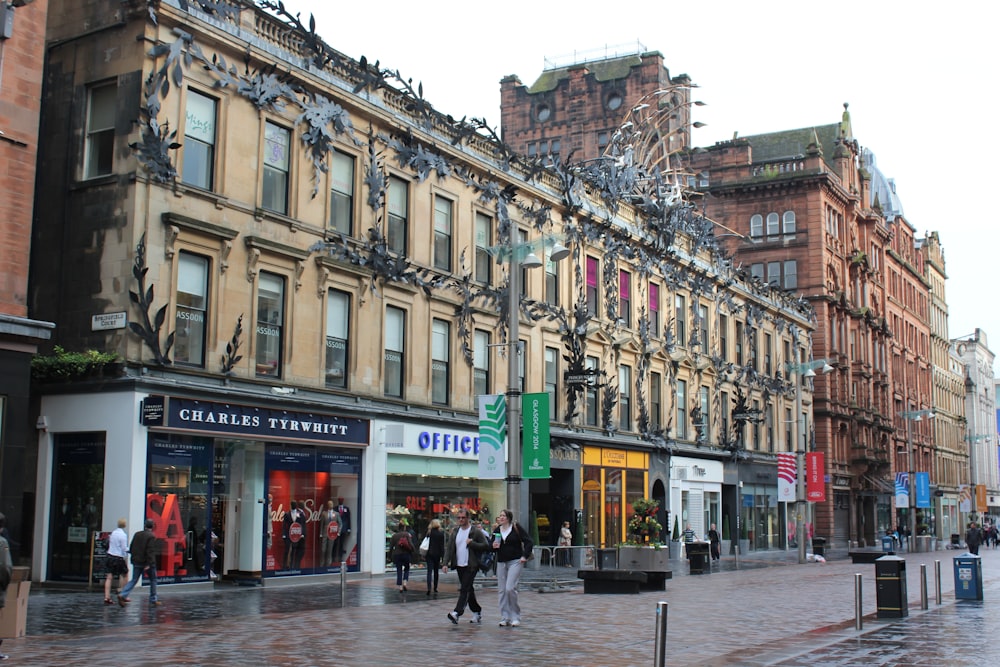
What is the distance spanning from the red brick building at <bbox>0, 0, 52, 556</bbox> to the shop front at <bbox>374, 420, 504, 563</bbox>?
10052 millimetres

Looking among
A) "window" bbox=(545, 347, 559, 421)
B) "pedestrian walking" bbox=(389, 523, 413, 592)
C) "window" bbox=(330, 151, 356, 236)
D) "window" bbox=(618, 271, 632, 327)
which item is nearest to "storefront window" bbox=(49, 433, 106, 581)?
"pedestrian walking" bbox=(389, 523, 413, 592)

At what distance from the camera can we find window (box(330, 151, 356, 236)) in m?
29.0

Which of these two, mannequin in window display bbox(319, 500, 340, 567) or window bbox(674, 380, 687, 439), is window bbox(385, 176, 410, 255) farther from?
window bbox(674, 380, 687, 439)

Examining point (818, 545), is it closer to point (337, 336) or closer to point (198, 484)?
point (337, 336)

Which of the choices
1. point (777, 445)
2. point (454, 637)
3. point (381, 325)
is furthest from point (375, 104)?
point (777, 445)

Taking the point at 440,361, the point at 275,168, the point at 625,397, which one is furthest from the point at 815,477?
the point at 275,168

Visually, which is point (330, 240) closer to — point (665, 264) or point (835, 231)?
point (665, 264)

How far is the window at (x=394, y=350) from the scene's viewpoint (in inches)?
1209

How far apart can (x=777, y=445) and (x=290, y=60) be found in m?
39.4

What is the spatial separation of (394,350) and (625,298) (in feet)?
49.3

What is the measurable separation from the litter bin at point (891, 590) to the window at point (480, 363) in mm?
16108

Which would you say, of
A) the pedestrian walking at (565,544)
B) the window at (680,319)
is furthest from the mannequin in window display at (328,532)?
the window at (680,319)

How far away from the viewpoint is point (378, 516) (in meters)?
29.4

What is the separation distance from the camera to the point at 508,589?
18.1 meters
